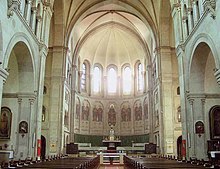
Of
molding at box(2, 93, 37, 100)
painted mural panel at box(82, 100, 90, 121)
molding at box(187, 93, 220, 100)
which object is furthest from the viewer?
painted mural panel at box(82, 100, 90, 121)

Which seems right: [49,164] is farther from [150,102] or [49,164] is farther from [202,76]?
[150,102]

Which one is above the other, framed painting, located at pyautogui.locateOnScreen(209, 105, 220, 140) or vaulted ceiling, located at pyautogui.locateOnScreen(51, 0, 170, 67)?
vaulted ceiling, located at pyautogui.locateOnScreen(51, 0, 170, 67)

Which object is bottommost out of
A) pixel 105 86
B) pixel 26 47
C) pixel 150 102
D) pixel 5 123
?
pixel 5 123

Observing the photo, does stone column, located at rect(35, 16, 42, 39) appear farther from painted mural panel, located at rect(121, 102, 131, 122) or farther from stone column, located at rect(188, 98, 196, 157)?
painted mural panel, located at rect(121, 102, 131, 122)

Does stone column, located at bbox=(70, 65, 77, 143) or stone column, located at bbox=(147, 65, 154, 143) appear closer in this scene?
stone column, located at bbox=(147, 65, 154, 143)

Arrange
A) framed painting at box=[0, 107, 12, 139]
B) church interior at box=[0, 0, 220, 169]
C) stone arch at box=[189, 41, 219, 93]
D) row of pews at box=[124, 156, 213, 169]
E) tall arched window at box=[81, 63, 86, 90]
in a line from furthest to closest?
1. tall arched window at box=[81, 63, 86, 90]
2. framed painting at box=[0, 107, 12, 139]
3. stone arch at box=[189, 41, 219, 93]
4. church interior at box=[0, 0, 220, 169]
5. row of pews at box=[124, 156, 213, 169]

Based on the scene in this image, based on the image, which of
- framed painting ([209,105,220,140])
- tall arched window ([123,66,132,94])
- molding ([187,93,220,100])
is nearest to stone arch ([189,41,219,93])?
molding ([187,93,220,100])

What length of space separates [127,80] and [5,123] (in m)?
28.5

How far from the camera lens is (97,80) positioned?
147ft

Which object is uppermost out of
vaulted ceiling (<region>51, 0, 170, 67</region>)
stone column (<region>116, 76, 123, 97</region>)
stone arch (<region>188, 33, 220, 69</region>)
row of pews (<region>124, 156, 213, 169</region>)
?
vaulted ceiling (<region>51, 0, 170, 67</region>)

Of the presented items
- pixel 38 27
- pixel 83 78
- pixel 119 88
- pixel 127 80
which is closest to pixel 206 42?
pixel 38 27

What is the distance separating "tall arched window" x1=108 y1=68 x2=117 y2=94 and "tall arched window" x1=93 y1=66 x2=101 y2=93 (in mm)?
1642

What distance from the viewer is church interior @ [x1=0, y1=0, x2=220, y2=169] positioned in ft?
56.5

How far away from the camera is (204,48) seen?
17.1 metres
